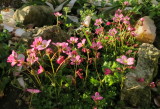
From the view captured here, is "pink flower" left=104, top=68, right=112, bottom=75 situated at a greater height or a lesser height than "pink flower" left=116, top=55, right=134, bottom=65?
lesser

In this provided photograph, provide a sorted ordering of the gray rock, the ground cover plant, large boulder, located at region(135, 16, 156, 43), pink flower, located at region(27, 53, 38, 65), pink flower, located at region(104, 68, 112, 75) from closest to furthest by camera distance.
A: pink flower, located at region(27, 53, 38, 65), the ground cover plant, pink flower, located at region(104, 68, 112, 75), the gray rock, large boulder, located at region(135, 16, 156, 43)

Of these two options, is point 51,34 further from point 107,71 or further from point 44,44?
point 107,71

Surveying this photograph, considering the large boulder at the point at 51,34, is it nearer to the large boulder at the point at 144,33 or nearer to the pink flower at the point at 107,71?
the pink flower at the point at 107,71

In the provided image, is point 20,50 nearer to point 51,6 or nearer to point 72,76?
point 72,76

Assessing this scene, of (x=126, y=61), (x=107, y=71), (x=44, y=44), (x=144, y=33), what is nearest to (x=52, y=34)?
(x=44, y=44)

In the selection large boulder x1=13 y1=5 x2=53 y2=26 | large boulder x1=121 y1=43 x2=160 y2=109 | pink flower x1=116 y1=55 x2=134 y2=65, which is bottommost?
large boulder x1=121 y1=43 x2=160 y2=109

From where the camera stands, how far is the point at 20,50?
325 cm

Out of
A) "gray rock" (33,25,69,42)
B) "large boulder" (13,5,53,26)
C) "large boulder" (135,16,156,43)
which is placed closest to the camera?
"gray rock" (33,25,69,42)

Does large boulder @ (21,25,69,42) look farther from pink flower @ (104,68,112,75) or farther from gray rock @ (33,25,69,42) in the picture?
pink flower @ (104,68,112,75)

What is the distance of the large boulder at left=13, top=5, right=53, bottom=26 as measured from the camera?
14.4 ft

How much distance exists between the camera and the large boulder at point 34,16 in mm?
4398

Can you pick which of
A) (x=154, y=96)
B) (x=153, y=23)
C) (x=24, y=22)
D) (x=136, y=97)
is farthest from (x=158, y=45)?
(x=24, y=22)

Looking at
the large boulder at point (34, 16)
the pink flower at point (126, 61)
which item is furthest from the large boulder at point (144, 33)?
the large boulder at point (34, 16)

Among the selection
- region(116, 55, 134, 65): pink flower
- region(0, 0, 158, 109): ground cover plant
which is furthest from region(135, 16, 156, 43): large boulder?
region(116, 55, 134, 65): pink flower
